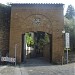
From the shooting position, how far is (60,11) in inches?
1243

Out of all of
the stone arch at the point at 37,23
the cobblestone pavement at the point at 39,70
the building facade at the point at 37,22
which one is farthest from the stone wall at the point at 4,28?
the cobblestone pavement at the point at 39,70

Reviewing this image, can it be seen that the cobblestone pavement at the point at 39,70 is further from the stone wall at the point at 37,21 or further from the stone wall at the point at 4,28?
the stone wall at the point at 4,28

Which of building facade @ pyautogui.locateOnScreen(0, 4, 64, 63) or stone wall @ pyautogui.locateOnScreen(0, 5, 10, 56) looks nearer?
building facade @ pyautogui.locateOnScreen(0, 4, 64, 63)

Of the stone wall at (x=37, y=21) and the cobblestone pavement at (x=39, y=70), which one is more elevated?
the stone wall at (x=37, y=21)

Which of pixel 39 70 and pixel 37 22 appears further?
pixel 37 22

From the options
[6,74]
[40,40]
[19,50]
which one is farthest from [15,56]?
[40,40]

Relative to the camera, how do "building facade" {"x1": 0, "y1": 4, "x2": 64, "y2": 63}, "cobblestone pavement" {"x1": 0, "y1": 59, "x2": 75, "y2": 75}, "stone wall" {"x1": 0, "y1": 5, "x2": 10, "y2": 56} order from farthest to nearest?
"stone wall" {"x1": 0, "y1": 5, "x2": 10, "y2": 56} < "building facade" {"x1": 0, "y1": 4, "x2": 64, "y2": 63} < "cobblestone pavement" {"x1": 0, "y1": 59, "x2": 75, "y2": 75}

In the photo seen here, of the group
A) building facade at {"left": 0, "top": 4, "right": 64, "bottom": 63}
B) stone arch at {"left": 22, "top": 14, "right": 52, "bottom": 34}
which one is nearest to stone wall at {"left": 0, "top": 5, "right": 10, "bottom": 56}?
building facade at {"left": 0, "top": 4, "right": 64, "bottom": 63}

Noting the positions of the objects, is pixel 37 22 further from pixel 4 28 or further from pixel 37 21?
pixel 4 28

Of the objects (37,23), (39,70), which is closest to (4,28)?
(37,23)

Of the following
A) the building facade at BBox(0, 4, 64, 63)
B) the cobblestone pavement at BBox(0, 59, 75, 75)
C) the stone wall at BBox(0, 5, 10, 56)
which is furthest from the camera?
the stone wall at BBox(0, 5, 10, 56)

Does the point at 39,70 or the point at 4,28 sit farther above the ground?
the point at 4,28

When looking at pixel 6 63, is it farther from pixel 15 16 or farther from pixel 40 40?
pixel 40 40

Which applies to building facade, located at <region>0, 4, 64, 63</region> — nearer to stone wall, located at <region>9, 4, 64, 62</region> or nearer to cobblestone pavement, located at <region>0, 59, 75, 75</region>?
stone wall, located at <region>9, 4, 64, 62</region>
